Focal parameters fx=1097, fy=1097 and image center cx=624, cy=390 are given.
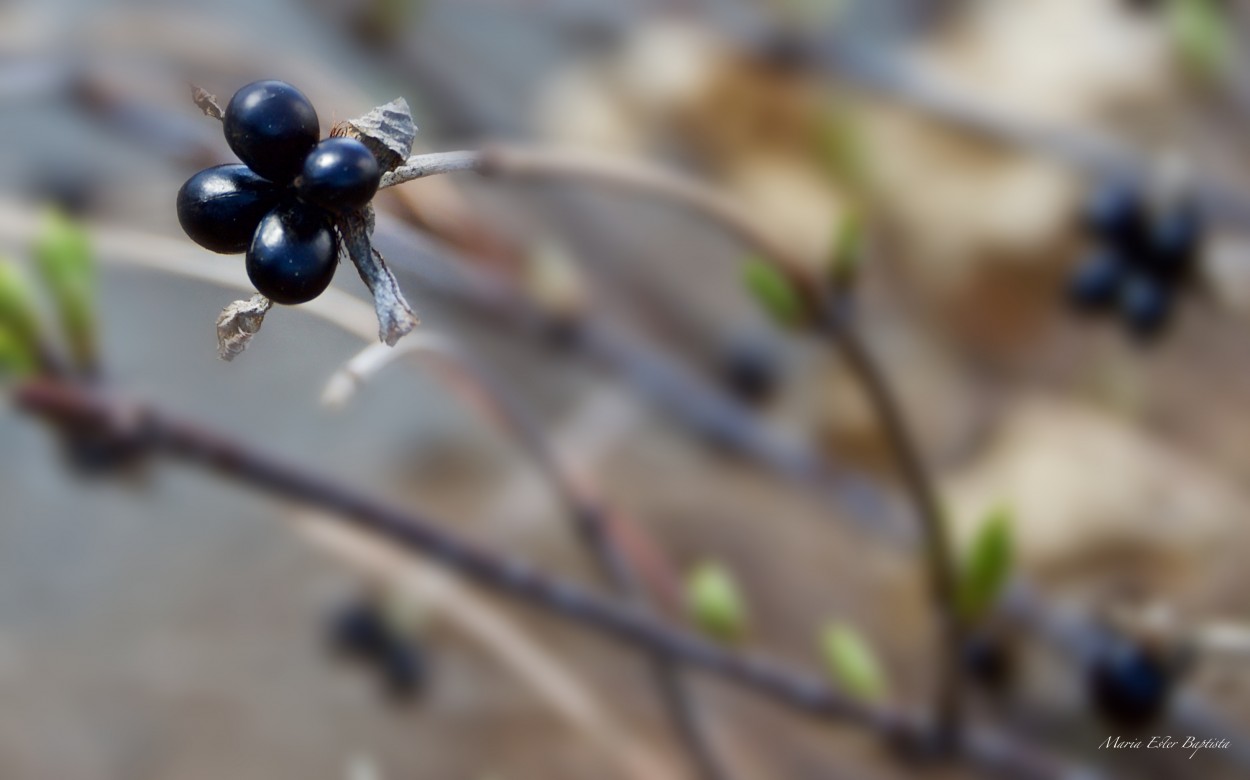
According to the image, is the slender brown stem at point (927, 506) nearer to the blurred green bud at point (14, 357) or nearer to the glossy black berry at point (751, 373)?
the glossy black berry at point (751, 373)

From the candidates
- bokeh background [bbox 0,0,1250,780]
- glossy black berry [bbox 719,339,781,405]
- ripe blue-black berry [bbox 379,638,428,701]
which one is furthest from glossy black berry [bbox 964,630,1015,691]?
ripe blue-black berry [bbox 379,638,428,701]

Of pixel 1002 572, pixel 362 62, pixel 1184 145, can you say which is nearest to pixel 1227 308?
pixel 1184 145

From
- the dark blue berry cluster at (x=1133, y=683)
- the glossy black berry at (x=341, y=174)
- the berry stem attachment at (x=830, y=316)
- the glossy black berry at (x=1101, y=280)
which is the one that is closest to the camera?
the glossy black berry at (x=341, y=174)

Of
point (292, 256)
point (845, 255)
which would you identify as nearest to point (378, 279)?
point (292, 256)

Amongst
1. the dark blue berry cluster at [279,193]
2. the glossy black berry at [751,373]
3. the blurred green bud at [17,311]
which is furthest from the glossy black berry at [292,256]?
the glossy black berry at [751,373]

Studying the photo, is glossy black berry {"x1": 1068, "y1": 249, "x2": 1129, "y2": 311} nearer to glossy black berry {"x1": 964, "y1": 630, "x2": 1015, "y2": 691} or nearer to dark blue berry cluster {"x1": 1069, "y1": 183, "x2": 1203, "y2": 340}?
dark blue berry cluster {"x1": 1069, "y1": 183, "x2": 1203, "y2": 340}

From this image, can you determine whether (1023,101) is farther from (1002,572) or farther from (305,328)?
(305,328)
